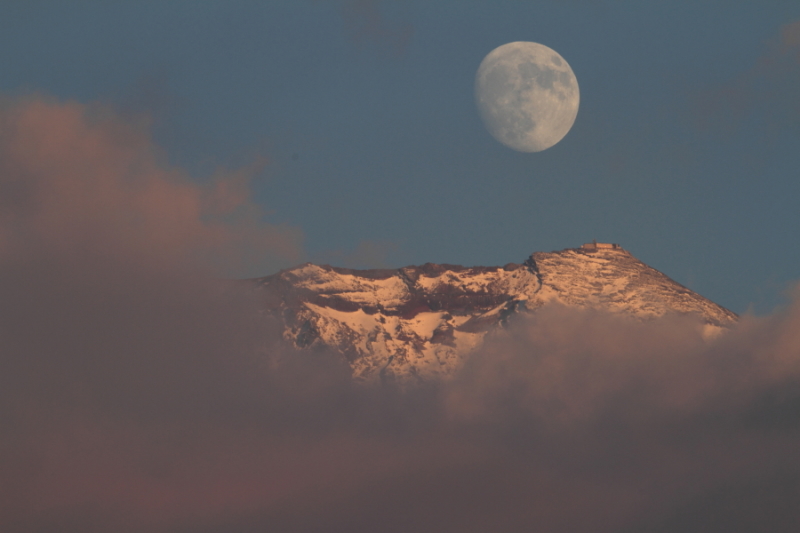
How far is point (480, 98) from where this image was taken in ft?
616

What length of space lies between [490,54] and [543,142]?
18729mm

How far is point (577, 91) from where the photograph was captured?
19262 cm

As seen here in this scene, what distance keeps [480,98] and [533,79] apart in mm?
9862

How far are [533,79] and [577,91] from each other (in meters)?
11.5

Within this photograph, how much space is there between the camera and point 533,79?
185 meters

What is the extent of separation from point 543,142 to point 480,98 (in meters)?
14.0

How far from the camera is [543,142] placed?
191 meters

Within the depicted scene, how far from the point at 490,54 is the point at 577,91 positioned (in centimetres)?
1719

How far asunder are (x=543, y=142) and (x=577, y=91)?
38.2ft

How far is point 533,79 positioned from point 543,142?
11.9 m

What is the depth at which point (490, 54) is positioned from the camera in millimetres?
192125

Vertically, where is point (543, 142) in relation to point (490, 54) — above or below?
below
